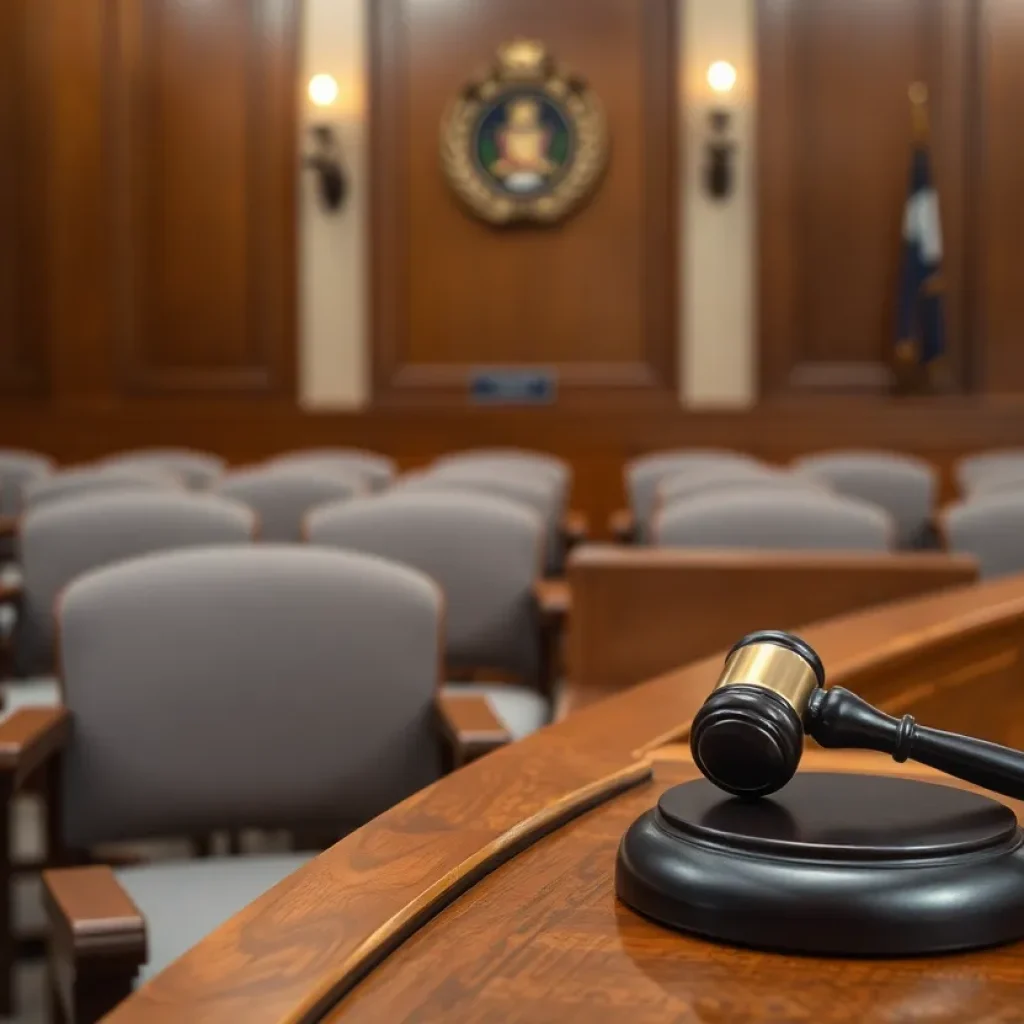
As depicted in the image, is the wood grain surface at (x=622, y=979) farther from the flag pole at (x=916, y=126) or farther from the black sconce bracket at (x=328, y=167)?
the black sconce bracket at (x=328, y=167)

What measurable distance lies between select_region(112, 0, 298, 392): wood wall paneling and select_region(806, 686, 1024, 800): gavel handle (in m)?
7.10

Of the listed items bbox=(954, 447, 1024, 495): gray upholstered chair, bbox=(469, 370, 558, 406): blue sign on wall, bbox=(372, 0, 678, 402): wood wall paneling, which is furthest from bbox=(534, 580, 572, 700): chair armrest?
bbox=(372, 0, 678, 402): wood wall paneling

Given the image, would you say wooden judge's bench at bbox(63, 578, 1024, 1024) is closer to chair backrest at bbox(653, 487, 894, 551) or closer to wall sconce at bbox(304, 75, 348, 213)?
chair backrest at bbox(653, 487, 894, 551)

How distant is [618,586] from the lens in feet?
6.66

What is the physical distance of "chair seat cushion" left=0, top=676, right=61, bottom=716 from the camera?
2.95 m

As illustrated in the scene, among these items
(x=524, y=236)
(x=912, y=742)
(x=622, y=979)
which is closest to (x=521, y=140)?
(x=524, y=236)

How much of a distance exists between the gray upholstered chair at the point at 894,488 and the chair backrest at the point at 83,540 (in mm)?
2908

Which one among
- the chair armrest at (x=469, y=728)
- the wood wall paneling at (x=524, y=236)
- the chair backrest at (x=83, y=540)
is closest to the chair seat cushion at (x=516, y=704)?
the chair backrest at (x=83, y=540)

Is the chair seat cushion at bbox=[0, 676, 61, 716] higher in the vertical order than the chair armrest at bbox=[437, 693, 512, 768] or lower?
lower

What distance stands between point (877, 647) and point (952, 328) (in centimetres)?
660

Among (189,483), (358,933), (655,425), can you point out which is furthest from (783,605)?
(655,425)

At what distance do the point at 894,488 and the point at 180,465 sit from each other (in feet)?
8.99

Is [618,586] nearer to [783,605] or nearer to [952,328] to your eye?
[783,605]

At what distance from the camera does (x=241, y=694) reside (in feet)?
6.24
